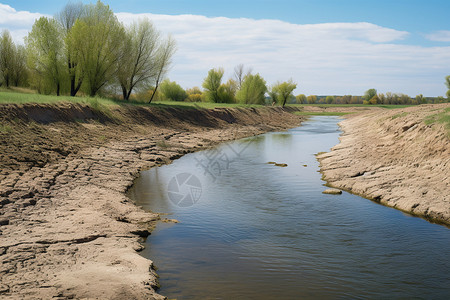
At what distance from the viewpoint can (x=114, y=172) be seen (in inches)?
510

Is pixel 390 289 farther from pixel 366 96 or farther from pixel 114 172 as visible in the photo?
pixel 366 96

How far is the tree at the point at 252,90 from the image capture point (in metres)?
69.9

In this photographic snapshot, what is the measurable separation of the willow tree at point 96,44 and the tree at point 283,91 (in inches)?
2099

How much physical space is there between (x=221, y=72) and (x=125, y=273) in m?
61.6

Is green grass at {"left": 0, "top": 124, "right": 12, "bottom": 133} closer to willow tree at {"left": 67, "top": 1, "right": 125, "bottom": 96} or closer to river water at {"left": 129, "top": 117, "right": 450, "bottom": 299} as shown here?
river water at {"left": 129, "top": 117, "right": 450, "bottom": 299}

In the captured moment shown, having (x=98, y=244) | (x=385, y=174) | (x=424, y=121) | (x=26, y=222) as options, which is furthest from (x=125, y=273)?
(x=424, y=121)

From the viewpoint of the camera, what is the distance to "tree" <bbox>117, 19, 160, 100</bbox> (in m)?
34.3

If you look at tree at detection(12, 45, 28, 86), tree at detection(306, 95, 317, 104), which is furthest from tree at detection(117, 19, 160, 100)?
tree at detection(306, 95, 317, 104)

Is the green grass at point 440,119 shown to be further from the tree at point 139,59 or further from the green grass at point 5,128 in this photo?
the tree at point 139,59

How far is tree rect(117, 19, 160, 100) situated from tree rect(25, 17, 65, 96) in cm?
510

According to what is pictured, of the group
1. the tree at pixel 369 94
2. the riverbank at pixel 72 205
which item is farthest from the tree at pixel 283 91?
the riverbank at pixel 72 205

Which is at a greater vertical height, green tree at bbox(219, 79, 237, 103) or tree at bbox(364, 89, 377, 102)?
tree at bbox(364, 89, 377, 102)

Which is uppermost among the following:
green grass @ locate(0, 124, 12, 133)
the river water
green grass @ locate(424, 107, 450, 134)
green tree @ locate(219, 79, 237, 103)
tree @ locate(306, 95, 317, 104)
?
tree @ locate(306, 95, 317, 104)

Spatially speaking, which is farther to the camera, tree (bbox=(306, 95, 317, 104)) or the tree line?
tree (bbox=(306, 95, 317, 104))
